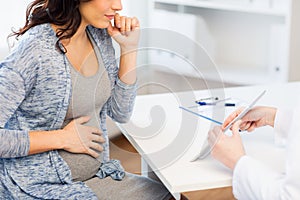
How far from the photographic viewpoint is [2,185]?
3.92 feet

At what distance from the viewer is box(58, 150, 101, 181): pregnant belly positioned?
3.99ft

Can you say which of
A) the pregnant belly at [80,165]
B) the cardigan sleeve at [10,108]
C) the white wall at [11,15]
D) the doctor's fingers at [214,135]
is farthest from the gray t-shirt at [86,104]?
the white wall at [11,15]

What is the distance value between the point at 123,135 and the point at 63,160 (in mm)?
154

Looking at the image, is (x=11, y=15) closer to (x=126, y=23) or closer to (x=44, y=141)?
(x=126, y=23)

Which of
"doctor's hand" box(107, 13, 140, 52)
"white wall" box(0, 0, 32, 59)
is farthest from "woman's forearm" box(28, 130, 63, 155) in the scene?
"white wall" box(0, 0, 32, 59)

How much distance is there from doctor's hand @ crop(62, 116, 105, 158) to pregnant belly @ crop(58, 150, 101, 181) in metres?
0.01

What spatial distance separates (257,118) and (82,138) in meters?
0.41

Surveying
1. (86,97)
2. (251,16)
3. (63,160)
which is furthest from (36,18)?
(251,16)

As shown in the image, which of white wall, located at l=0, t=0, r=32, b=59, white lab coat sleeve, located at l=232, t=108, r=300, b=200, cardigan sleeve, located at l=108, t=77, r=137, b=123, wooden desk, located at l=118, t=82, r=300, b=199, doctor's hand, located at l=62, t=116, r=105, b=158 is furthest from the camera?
white wall, located at l=0, t=0, r=32, b=59

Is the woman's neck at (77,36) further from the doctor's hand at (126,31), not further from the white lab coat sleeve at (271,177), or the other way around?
the white lab coat sleeve at (271,177)

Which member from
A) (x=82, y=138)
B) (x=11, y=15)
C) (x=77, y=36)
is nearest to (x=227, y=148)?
(x=82, y=138)

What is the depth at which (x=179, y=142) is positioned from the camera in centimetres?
119

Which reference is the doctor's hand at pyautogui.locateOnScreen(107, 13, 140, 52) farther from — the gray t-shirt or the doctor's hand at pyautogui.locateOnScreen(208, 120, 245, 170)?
the doctor's hand at pyautogui.locateOnScreen(208, 120, 245, 170)

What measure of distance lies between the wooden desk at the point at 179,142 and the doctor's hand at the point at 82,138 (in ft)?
0.23
